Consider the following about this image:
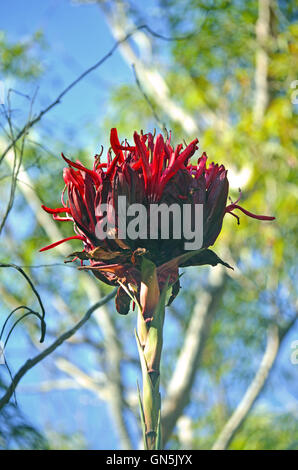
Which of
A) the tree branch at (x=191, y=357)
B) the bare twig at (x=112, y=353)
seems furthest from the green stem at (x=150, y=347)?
the bare twig at (x=112, y=353)

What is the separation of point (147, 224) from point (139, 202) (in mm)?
15

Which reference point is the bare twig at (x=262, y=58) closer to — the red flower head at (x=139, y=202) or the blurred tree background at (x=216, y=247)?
the blurred tree background at (x=216, y=247)

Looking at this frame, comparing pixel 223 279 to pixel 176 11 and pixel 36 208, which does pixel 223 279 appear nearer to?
pixel 36 208

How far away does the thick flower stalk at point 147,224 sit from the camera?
0.37 m

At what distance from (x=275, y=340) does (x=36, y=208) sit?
4.20 feet

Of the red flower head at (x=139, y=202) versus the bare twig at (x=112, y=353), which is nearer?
the red flower head at (x=139, y=202)

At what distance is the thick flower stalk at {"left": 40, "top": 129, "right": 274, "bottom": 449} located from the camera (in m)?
0.37

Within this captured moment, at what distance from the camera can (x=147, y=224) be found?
37cm

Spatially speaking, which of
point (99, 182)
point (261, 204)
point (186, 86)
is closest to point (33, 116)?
point (99, 182)

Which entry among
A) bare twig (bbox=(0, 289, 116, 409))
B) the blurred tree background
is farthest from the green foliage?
bare twig (bbox=(0, 289, 116, 409))

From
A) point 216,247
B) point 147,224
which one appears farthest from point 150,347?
point 216,247

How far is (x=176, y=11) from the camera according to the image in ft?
8.62

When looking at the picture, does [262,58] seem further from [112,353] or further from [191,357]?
[112,353]

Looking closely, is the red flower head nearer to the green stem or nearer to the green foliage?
the green stem
